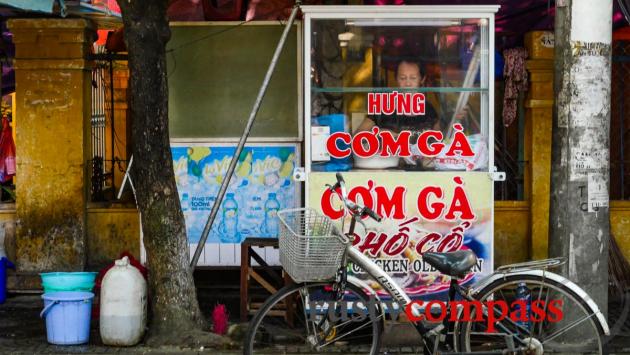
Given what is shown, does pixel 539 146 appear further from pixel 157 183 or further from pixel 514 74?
pixel 157 183

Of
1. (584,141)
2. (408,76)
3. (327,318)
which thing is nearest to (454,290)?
(327,318)

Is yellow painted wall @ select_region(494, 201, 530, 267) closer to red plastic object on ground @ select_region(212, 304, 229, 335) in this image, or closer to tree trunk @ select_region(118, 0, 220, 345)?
red plastic object on ground @ select_region(212, 304, 229, 335)

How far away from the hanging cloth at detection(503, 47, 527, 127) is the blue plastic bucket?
4876 millimetres

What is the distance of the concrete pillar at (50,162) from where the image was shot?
389 inches

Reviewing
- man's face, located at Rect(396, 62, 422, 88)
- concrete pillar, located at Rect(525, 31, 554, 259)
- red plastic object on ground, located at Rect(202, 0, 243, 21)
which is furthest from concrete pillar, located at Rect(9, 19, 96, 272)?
concrete pillar, located at Rect(525, 31, 554, 259)

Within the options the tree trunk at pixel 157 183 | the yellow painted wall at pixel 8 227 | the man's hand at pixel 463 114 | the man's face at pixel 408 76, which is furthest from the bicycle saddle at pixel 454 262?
the yellow painted wall at pixel 8 227

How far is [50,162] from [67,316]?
8.71 ft

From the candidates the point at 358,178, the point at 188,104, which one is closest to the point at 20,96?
the point at 188,104

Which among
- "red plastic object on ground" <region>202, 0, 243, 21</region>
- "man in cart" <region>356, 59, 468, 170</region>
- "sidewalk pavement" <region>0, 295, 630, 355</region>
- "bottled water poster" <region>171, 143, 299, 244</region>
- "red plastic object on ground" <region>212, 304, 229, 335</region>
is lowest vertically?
"sidewalk pavement" <region>0, 295, 630, 355</region>

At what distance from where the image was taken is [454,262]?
610 centimetres

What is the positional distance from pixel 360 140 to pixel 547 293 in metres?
2.28

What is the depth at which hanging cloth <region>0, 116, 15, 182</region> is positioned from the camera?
34.3 feet

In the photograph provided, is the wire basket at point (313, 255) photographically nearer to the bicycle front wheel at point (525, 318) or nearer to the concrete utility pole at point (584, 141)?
the bicycle front wheel at point (525, 318)

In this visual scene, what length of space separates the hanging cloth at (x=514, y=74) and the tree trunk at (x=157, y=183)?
12.8ft
